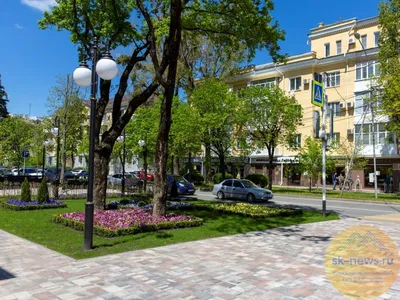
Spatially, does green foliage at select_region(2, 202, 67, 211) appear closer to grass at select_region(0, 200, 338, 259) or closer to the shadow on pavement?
grass at select_region(0, 200, 338, 259)

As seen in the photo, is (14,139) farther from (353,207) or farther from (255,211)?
(353,207)

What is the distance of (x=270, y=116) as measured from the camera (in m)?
31.3

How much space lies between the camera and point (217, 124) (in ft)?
105

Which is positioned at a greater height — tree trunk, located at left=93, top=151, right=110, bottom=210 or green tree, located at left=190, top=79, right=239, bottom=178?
green tree, located at left=190, top=79, right=239, bottom=178

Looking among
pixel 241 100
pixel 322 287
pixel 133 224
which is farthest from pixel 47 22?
pixel 241 100

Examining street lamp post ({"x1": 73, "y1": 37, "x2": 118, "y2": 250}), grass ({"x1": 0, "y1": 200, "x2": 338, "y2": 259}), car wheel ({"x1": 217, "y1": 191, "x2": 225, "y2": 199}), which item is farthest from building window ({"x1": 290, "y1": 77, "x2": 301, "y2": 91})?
street lamp post ({"x1": 73, "y1": 37, "x2": 118, "y2": 250})

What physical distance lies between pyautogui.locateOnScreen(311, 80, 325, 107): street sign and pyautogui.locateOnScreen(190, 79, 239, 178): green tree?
16923 mm

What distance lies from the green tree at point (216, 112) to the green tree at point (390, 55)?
39.8 feet

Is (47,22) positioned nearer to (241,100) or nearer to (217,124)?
(217,124)

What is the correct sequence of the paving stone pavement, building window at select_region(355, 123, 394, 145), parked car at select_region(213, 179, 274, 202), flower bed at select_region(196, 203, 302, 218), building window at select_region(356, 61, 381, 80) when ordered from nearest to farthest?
1. the paving stone pavement
2. flower bed at select_region(196, 203, 302, 218)
3. parked car at select_region(213, 179, 274, 202)
4. building window at select_region(355, 123, 394, 145)
5. building window at select_region(356, 61, 381, 80)

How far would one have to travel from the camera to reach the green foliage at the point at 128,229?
9.85m

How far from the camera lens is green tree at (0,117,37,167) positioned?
43.8m

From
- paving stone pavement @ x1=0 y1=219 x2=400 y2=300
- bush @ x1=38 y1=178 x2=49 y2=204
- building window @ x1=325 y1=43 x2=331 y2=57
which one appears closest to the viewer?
paving stone pavement @ x1=0 y1=219 x2=400 y2=300

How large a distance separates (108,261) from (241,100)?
90.7 feet
